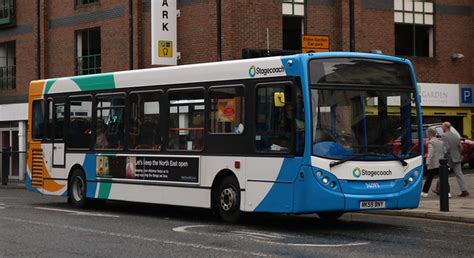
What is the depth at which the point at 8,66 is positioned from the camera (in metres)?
38.3

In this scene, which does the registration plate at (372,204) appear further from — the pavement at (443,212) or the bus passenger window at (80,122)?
the bus passenger window at (80,122)

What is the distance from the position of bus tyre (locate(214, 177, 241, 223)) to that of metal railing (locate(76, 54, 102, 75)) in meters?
20.0

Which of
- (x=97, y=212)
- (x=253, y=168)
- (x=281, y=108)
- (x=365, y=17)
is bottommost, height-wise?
(x=97, y=212)

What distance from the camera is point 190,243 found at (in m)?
11.0

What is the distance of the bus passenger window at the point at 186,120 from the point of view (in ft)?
46.7

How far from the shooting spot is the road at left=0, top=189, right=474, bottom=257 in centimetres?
1020

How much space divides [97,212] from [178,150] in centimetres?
293

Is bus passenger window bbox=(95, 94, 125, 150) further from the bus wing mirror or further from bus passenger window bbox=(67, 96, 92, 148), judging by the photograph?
the bus wing mirror

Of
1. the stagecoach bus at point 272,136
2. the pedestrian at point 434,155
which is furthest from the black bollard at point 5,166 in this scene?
the pedestrian at point 434,155

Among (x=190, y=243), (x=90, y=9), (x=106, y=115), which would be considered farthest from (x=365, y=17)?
(x=190, y=243)

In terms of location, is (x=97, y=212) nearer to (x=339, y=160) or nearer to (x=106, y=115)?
(x=106, y=115)

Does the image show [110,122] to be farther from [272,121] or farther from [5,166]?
[5,166]

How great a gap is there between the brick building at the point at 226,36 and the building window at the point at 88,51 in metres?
0.04

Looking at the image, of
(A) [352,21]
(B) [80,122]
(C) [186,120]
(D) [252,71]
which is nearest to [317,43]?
(A) [352,21]
